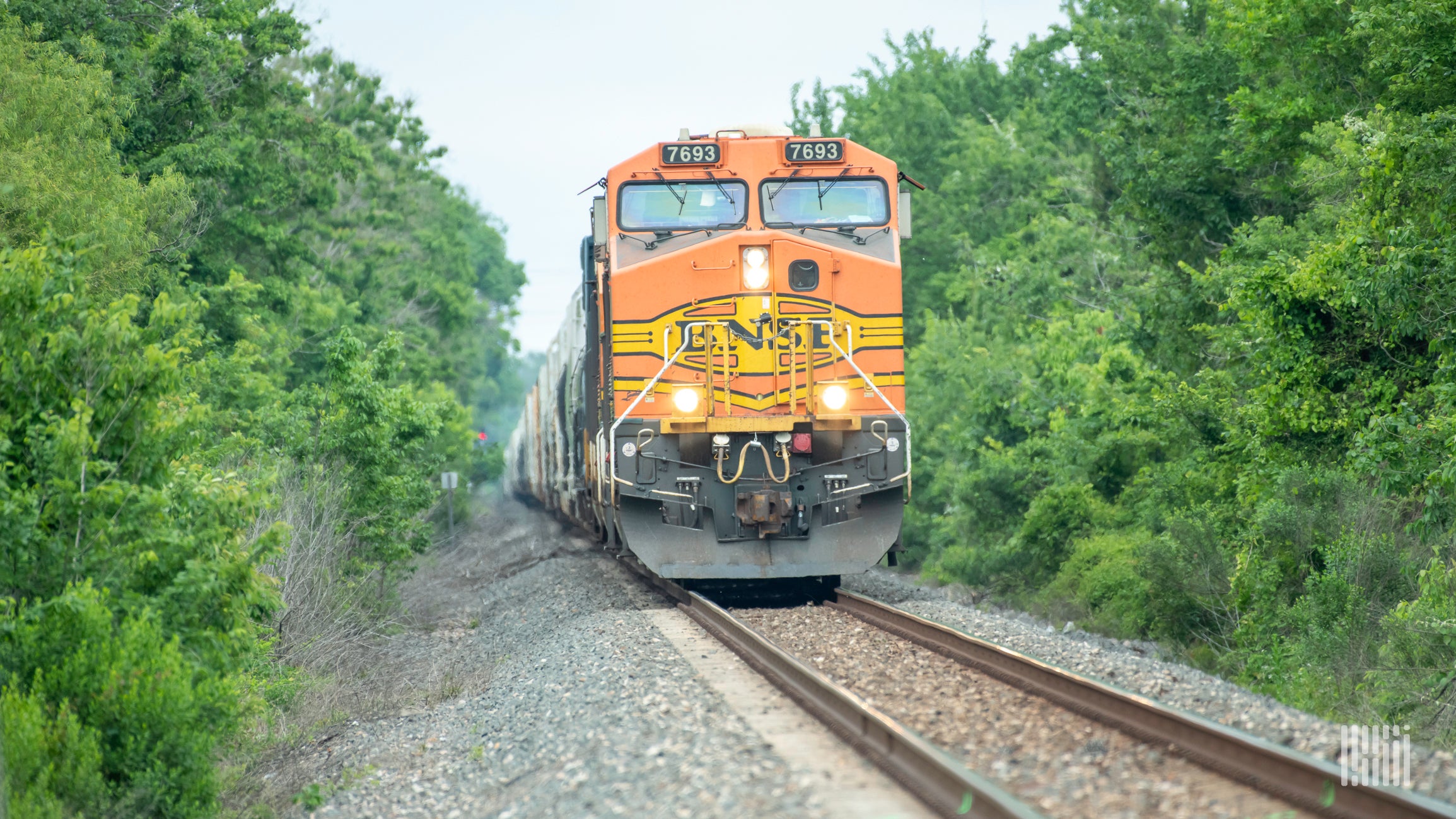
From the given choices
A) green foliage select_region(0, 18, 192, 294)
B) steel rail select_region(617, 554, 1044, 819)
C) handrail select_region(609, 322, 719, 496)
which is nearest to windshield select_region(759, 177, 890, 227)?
handrail select_region(609, 322, 719, 496)

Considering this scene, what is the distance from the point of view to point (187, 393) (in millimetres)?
12094

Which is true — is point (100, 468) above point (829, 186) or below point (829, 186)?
below

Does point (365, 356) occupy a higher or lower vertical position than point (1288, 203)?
lower

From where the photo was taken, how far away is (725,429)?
11.9m

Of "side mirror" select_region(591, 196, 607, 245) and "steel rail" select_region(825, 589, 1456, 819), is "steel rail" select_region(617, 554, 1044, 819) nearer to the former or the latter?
"steel rail" select_region(825, 589, 1456, 819)

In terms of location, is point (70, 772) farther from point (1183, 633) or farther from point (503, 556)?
point (503, 556)

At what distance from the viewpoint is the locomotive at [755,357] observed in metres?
12.0

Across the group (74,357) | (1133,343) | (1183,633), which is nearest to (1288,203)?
(1133,343)

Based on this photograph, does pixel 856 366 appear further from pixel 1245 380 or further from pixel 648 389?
pixel 1245 380

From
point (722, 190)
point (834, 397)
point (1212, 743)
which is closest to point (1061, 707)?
point (1212, 743)

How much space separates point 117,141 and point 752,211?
11.7m

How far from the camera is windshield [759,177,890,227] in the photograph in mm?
12625

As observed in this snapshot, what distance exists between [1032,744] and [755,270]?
6.92m

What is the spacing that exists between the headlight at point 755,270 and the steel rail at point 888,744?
4.04 metres
